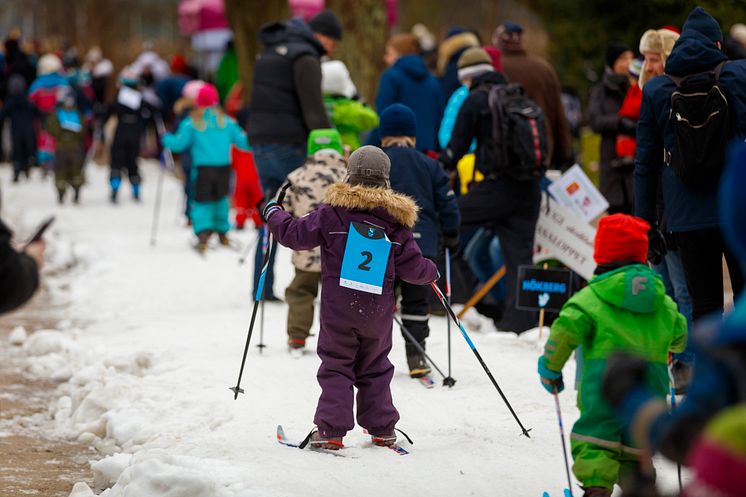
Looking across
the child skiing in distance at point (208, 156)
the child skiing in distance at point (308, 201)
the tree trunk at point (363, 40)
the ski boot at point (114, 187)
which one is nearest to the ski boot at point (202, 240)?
the child skiing in distance at point (208, 156)

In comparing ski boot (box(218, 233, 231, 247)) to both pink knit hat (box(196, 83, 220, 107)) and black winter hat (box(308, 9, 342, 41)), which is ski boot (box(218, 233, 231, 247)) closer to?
Result: pink knit hat (box(196, 83, 220, 107))

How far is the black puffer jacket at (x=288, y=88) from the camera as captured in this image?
9859 mm

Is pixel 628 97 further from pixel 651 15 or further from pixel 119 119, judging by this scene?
pixel 119 119

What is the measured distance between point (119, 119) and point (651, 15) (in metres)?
7.56

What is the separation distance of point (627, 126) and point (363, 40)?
22.6 feet

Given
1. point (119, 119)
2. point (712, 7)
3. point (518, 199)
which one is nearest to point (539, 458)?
point (518, 199)

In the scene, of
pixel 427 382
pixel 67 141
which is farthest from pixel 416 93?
pixel 67 141

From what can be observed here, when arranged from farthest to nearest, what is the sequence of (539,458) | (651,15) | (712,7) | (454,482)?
(651,15) < (712,7) < (539,458) < (454,482)

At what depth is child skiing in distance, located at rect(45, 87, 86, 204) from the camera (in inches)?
720

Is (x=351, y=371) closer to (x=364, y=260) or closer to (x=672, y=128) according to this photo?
(x=364, y=260)

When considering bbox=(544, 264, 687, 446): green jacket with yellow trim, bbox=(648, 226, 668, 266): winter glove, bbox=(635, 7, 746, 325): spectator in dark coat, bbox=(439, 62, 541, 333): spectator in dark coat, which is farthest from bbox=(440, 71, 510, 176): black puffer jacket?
bbox=(544, 264, 687, 446): green jacket with yellow trim

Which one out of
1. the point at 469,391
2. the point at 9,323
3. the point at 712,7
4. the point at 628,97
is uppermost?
the point at 712,7

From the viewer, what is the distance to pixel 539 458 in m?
6.15

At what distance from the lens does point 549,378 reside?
16.5 feet
